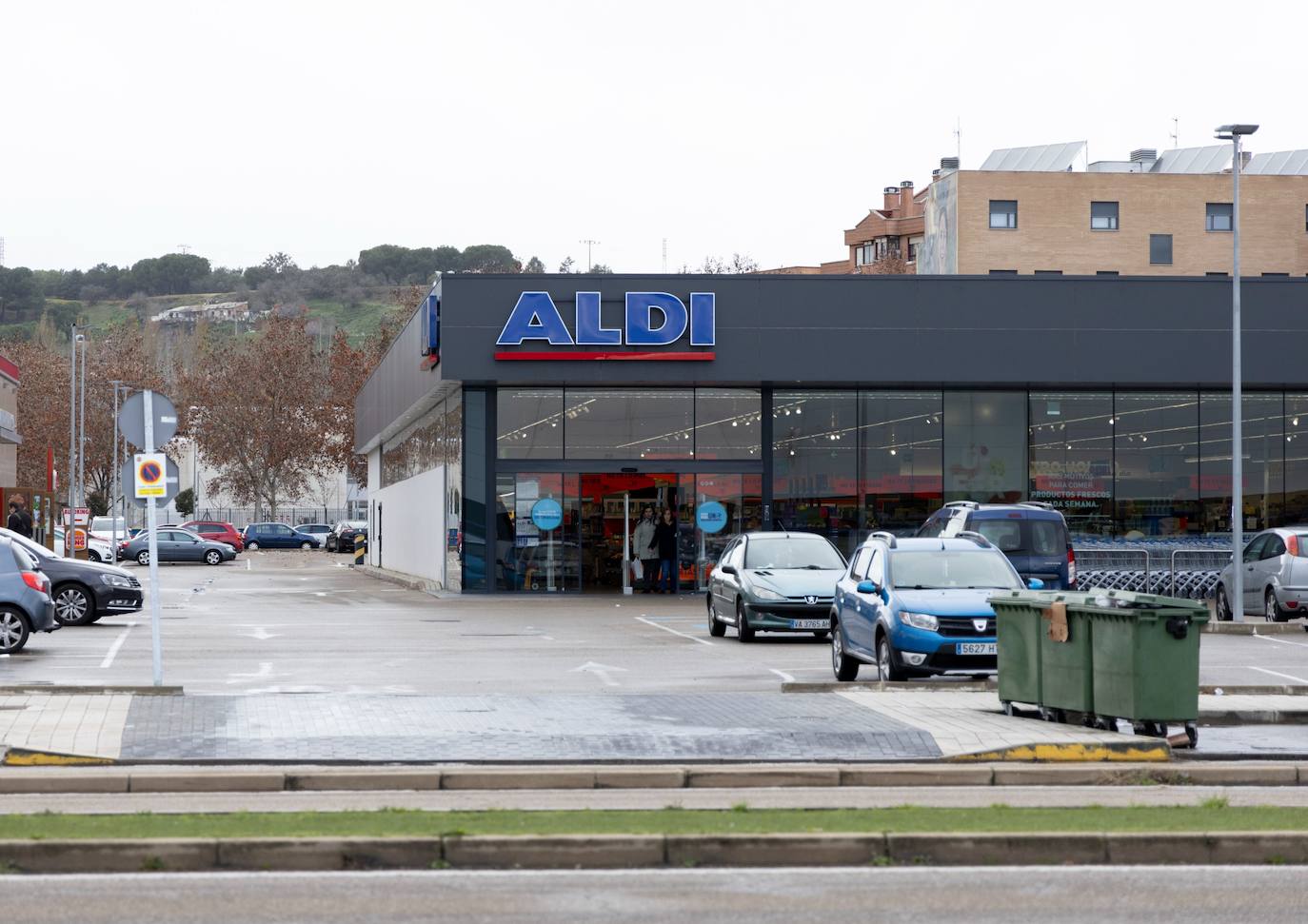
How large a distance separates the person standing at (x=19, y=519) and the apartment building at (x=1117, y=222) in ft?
157

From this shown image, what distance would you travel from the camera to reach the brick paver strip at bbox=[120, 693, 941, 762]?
13.2 m

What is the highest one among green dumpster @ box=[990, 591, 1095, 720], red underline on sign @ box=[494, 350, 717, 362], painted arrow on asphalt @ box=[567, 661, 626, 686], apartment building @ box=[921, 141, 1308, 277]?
apartment building @ box=[921, 141, 1308, 277]

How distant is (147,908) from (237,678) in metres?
12.3

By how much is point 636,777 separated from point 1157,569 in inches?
1012

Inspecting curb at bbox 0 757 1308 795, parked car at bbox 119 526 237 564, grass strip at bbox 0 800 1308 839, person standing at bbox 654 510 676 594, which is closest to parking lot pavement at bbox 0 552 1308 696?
person standing at bbox 654 510 676 594

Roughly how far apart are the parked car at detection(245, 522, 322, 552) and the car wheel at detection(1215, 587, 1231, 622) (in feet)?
228

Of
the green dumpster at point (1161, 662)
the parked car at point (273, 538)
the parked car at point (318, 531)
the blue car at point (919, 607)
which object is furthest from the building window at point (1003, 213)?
the green dumpster at point (1161, 662)

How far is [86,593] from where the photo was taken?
1128 inches

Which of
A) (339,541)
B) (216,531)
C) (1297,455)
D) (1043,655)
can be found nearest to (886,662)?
(1043,655)

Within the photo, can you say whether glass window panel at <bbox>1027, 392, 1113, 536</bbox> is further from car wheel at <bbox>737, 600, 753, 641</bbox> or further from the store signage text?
car wheel at <bbox>737, 600, 753, 641</bbox>

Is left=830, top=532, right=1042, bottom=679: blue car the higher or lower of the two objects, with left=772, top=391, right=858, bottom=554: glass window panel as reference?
lower

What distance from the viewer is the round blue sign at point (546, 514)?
39938 millimetres

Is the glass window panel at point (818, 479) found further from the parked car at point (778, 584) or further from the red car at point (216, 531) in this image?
the red car at point (216, 531)

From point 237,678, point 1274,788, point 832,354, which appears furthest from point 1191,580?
point 1274,788
